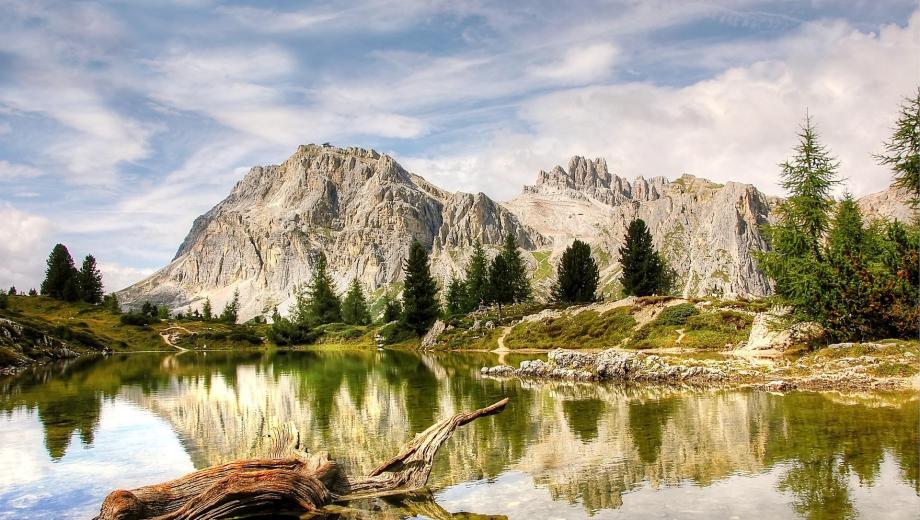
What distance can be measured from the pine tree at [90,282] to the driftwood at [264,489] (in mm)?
169361

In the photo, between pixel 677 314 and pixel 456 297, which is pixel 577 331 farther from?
pixel 456 297

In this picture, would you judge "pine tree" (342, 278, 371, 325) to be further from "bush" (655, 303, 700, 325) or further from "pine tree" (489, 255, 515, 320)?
"bush" (655, 303, 700, 325)

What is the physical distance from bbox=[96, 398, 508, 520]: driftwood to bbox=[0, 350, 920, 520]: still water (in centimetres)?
93

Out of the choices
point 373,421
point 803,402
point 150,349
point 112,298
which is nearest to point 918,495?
point 803,402

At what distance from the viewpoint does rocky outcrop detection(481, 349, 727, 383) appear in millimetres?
39938

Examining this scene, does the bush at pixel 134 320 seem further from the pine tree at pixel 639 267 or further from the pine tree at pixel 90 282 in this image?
the pine tree at pixel 639 267

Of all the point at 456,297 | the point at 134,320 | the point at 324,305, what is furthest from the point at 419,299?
the point at 134,320

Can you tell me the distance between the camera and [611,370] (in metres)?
44.7

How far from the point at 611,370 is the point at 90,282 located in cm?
15992

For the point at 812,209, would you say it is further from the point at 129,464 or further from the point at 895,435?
the point at 129,464

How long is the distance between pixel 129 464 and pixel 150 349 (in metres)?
118

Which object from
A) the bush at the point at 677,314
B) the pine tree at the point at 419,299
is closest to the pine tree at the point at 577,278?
the pine tree at the point at 419,299

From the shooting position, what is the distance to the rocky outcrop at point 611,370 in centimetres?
3994

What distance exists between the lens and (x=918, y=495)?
45.2 feet
